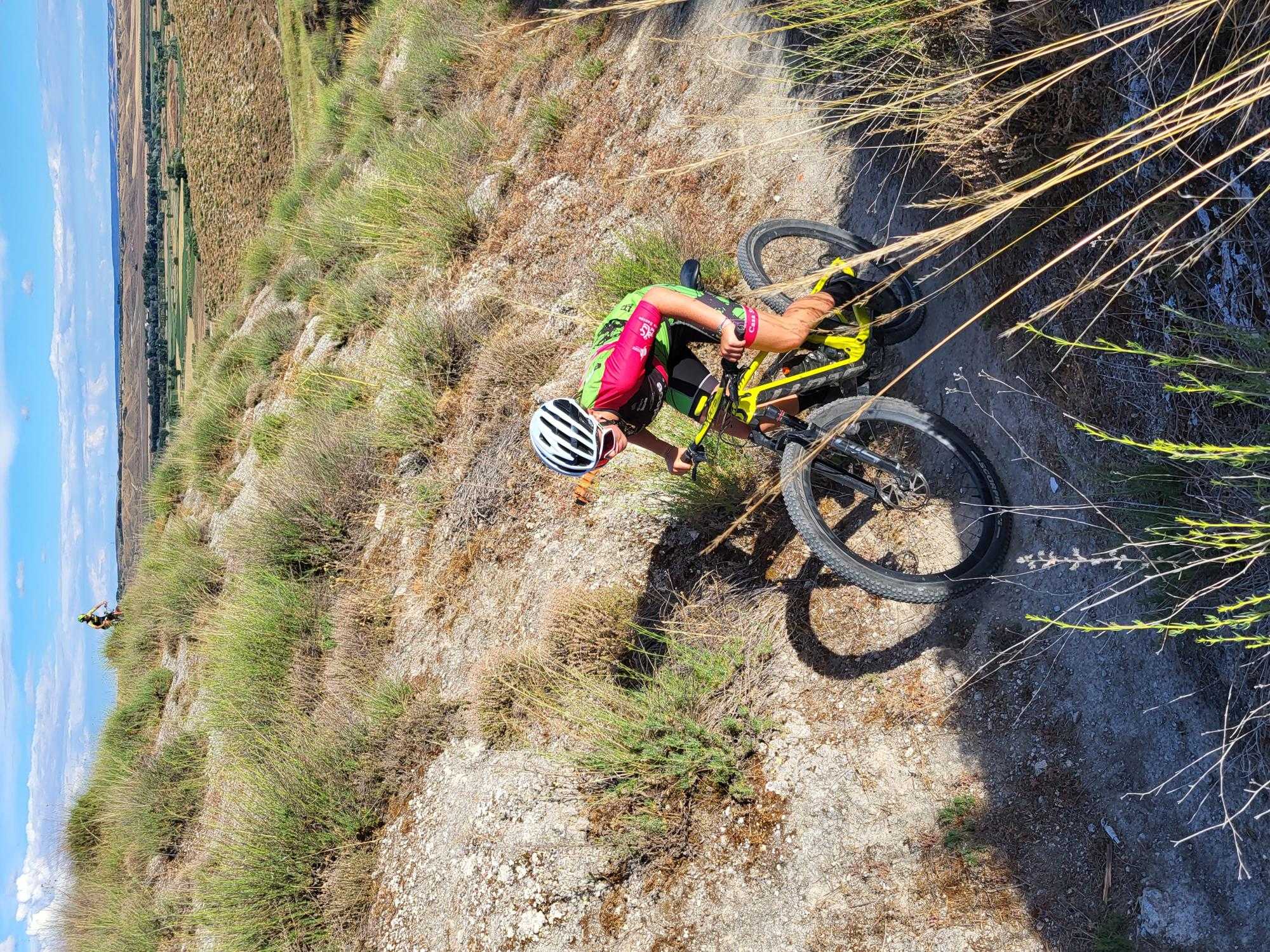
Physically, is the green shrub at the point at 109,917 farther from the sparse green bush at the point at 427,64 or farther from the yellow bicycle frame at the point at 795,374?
the sparse green bush at the point at 427,64

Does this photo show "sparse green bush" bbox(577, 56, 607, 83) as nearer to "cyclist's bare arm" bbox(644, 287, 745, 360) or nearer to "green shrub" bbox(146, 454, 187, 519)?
"cyclist's bare arm" bbox(644, 287, 745, 360)

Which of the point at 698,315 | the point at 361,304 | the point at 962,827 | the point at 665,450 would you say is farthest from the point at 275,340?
the point at 962,827

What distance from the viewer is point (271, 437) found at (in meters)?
10.4

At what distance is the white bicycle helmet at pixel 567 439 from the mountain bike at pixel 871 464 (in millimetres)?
891

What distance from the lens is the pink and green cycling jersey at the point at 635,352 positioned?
4062 mm

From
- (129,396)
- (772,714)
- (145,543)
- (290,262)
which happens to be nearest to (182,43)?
(129,396)

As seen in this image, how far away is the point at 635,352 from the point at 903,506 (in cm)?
172

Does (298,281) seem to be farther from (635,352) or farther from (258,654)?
(635,352)

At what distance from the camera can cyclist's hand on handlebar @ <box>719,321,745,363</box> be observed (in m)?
4.01

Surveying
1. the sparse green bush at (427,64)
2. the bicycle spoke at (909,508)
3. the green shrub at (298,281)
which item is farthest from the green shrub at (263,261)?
the bicycle spoke at (909,508)

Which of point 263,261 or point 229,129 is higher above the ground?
point 229,129

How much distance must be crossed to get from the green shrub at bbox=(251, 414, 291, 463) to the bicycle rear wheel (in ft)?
22.7

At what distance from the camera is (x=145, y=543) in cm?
1323

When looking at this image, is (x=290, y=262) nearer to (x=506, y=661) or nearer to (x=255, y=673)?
(x=255, y=673)
